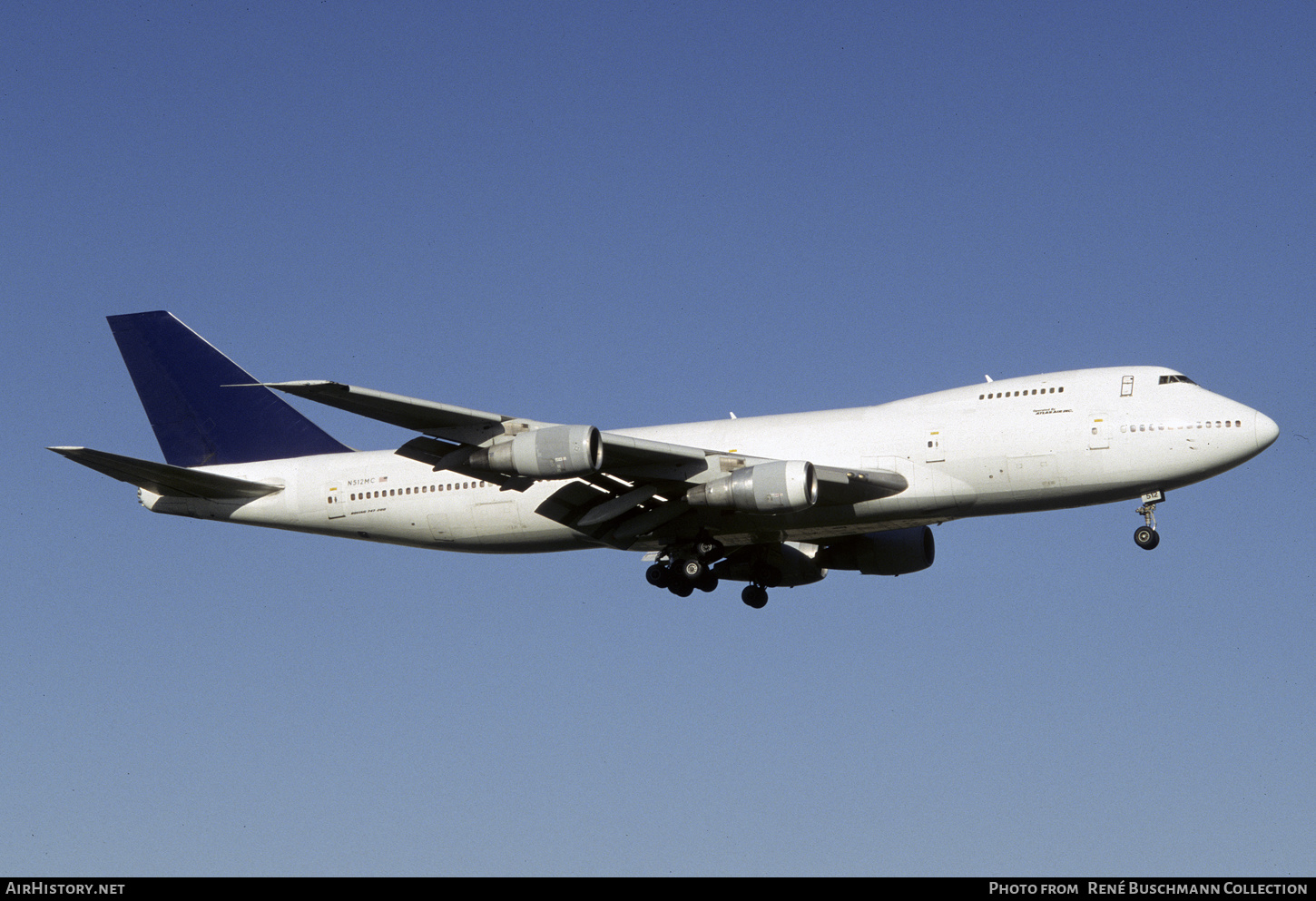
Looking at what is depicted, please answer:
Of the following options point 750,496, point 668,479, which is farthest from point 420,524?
point 750,496

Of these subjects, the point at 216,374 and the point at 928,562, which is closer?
the point at 928,562

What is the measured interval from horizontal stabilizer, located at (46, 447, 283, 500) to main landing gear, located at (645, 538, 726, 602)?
35.0 ft

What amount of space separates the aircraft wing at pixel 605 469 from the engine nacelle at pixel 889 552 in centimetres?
547

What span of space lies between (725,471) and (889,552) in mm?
7362

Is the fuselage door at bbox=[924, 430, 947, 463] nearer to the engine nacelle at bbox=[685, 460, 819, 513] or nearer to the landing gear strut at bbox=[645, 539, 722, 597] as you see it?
the engine nacelle at bbox=[685, 460, 819, 513]

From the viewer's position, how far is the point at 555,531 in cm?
3641

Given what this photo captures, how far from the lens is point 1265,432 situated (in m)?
32.3

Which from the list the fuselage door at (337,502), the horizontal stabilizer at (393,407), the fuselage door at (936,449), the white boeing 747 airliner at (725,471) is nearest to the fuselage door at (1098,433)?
the white boeing 747 airliner at (725,471)

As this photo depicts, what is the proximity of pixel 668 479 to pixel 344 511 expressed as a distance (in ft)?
31.7
